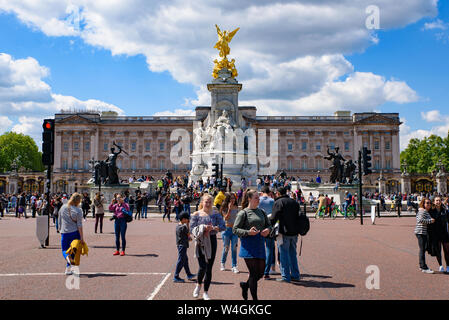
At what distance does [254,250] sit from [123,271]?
14.1ft

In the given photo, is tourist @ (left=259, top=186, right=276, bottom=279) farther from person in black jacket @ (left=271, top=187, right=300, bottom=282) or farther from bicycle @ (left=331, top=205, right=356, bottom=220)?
bicycle @ (left=331, top=205, right=356, bottom=220)

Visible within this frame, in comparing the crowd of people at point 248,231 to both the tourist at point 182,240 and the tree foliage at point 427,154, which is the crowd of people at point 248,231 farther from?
the tree foliage at point 427,154

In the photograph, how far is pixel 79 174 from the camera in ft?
335

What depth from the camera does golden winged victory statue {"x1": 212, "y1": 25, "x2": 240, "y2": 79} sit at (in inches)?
1909

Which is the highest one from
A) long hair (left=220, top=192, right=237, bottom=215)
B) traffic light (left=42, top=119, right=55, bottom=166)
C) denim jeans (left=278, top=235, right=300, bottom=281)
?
traffic light (left=42, top=119, right=55, bottom=166)

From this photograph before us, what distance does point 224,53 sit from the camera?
4875 cm

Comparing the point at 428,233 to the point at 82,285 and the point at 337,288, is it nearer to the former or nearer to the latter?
the point at 337,288

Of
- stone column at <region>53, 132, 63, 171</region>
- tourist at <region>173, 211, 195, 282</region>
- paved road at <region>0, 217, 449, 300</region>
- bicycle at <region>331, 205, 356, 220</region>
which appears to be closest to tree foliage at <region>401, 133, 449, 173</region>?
bicycle at <region>331, 205, 356, 220</region>

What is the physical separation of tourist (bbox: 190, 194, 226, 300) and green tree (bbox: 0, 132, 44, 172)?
106 m

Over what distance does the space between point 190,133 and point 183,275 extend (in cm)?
9551

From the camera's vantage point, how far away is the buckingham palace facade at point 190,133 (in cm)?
10344

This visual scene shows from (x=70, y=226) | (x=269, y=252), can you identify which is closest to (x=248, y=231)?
(x=269, y=252)
